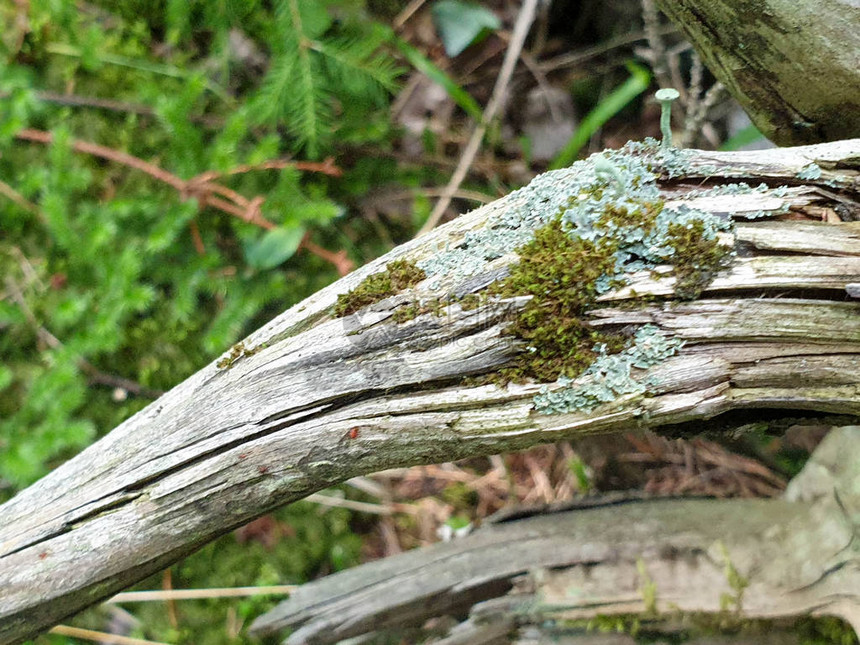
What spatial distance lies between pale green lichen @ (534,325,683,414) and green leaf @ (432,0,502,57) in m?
2.42

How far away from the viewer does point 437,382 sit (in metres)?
1.46

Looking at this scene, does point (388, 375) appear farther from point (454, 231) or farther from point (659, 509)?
point (659, 509)

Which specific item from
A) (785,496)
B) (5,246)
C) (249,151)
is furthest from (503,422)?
(5,246)

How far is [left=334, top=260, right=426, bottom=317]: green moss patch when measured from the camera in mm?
1521

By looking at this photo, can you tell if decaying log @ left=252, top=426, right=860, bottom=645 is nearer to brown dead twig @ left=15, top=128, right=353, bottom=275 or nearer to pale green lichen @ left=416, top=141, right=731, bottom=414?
pale green lichen @ left=416, top=141, right=731, bottom=414

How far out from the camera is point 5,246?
3172mm

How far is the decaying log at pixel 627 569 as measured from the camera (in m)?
2.07

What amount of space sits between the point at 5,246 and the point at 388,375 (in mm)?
2761

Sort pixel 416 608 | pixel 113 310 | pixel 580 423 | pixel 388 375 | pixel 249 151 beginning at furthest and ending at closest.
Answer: pixel 249 151 → pixel 113 310 → pixel 416 608 → pixel 388 375 → pixel 580 423

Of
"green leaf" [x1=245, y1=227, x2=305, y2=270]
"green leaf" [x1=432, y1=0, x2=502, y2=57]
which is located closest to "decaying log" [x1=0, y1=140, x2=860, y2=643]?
"green leaf" [x1=245, y1=227, x2=305, y2=270]

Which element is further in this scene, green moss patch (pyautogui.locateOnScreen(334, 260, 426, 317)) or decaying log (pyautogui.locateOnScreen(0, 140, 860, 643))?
green moss patch (pyautogui.locateOnScreen(334, 260, 426, 317))

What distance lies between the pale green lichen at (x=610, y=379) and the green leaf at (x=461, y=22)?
242cm

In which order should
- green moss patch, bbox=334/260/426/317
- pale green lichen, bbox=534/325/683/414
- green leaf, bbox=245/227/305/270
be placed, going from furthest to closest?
green leaf, bbox=245/227/305/270
green moss patch, bbox=334/260/426/317
pale green lichen, bbox=534/325/683/414

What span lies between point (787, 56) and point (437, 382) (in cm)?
133
